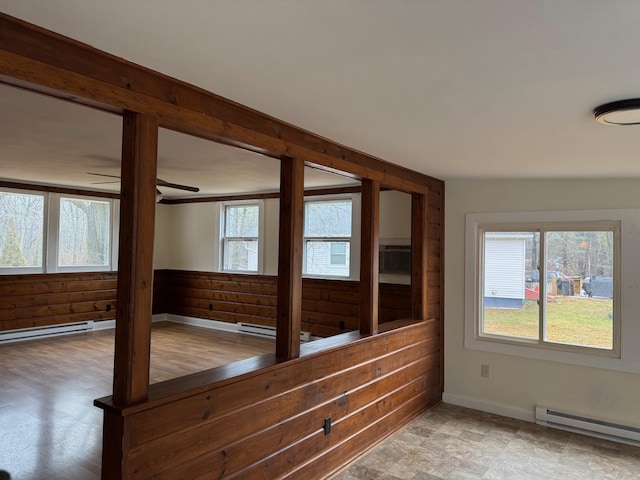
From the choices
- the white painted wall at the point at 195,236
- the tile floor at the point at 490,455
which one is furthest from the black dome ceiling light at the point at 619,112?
the white painted wall at the point at 195,236

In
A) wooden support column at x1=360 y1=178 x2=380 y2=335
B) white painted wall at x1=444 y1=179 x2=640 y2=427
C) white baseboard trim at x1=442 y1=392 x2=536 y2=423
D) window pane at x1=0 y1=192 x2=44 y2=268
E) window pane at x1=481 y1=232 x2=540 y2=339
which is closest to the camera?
wooden support column at x1=360 y1=178 x2=380 y2=335

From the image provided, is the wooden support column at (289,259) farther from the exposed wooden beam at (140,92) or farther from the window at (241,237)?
the window at (241,237)

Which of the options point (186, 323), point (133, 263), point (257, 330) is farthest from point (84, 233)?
point (133, 263)

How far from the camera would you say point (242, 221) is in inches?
302

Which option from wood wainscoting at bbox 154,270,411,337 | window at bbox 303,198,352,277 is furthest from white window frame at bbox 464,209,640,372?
window at bbox 303,198,352,277

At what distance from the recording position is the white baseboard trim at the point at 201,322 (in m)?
7.63

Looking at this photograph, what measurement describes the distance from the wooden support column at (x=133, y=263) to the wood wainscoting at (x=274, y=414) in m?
0.12

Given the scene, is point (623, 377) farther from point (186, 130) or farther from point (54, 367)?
point (54, 367)

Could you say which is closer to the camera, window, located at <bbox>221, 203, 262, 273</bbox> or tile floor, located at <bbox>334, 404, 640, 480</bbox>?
tile floor, located at <bbox>334, 404, 640, 480</bbox>

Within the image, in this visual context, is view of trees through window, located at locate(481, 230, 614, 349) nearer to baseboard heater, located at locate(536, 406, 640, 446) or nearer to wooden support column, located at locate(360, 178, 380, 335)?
baseboard heater, located at locate(536, 406, 640, 446)

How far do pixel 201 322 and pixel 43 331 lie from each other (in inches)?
95.1

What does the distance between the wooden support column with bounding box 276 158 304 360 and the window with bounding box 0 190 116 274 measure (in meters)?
5.74

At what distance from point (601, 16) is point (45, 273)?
776cm

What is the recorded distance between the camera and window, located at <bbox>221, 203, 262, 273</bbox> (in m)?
7.47
